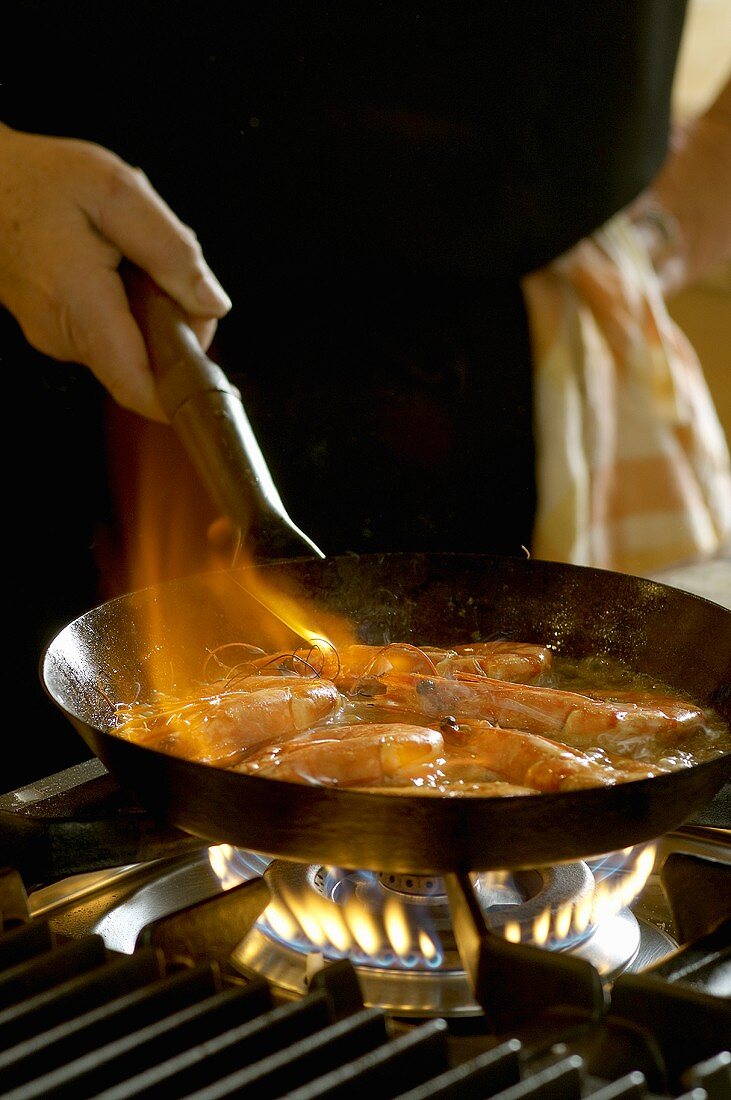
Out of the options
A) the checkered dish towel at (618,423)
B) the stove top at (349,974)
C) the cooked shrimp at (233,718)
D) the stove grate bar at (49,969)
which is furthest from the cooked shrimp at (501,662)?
the checkered dish towel at (618,423)

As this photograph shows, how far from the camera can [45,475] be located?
1893 mm

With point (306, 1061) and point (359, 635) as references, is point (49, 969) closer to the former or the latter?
point (306, 1061)

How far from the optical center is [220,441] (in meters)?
1.39

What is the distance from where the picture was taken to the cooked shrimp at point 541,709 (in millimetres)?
1254

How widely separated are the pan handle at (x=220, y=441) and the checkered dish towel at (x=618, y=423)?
893 millimetres

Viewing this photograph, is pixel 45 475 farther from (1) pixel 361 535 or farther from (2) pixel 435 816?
(2) pixel 435 816

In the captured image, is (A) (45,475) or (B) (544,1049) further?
(A) (45,475)

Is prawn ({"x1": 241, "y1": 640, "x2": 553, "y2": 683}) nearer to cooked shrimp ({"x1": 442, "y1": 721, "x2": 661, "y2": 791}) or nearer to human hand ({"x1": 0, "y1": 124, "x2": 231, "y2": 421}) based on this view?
cooked shrimp ({"x1": 442, "y1": 721, "x2": 661, "y2": 791})

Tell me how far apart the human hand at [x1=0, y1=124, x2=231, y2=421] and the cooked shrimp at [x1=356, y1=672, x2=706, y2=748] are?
546 mm

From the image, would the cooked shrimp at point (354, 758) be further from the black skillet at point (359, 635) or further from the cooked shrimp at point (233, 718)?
the black skillet at point (359, 635)

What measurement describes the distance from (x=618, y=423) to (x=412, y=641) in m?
1.03

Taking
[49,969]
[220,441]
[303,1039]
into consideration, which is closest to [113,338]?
[220,441]

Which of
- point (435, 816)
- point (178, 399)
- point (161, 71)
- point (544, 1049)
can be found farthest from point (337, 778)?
point (161, 71)

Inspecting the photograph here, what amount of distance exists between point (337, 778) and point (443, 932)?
7.0 inches
